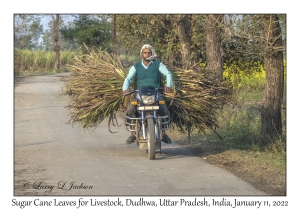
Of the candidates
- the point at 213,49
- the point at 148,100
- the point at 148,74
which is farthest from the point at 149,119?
the point at 213,49

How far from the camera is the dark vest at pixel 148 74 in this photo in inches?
409

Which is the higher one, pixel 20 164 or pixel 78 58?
pixel 78 58

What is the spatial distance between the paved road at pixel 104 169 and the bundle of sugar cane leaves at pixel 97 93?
0.67 meters

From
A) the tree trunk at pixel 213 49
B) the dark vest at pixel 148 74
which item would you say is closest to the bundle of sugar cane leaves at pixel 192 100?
the dark vest at pixel 148 74

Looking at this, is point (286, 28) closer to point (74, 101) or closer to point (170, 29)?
point (74, 101)

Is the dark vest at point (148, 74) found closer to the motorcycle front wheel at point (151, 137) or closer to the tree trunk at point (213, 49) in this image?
the motorcycle front wheel at point (151, 137)

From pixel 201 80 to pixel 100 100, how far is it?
1.81 metres

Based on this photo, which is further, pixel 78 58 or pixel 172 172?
pixel 78 58

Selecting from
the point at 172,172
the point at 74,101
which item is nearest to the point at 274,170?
the point at 172,172

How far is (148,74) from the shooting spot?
1038 cm

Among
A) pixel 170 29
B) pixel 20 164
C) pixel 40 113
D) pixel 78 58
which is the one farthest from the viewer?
pixel 170 29
